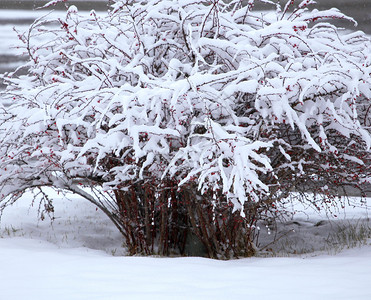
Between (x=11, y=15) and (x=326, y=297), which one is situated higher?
(x=11, y=15)

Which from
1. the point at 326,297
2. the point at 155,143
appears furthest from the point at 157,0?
the point at 326,297

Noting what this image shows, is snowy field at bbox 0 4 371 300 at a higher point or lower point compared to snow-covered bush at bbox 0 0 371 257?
lower

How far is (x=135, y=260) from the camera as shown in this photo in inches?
96.5

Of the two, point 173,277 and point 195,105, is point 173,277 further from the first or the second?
point 195,105

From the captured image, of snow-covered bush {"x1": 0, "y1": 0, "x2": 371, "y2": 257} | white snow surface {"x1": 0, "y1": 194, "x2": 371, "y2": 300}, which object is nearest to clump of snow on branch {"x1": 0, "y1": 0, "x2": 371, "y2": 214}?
snow-covered bush {"x1": 0, "y1": 0, "x2": 371, "y2": 257}

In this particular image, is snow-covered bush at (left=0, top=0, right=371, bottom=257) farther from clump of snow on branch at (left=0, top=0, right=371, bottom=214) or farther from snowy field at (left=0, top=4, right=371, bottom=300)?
snowy field at (left=0, top=4, right=371, bottom=300)

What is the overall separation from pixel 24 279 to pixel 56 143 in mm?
1094

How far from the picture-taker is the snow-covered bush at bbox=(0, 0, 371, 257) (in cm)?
226

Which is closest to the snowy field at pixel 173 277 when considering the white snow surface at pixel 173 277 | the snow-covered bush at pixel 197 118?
the white snow surface at pixel 173 277

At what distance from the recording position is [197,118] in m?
2.64

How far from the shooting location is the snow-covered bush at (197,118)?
226 centimetres

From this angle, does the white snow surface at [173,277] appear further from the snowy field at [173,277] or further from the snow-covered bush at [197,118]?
the snow-covered bush at [197,118]

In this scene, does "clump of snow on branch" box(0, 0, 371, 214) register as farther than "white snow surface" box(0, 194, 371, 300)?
Yes

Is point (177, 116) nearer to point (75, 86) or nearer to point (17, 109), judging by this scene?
point (75, 86)
